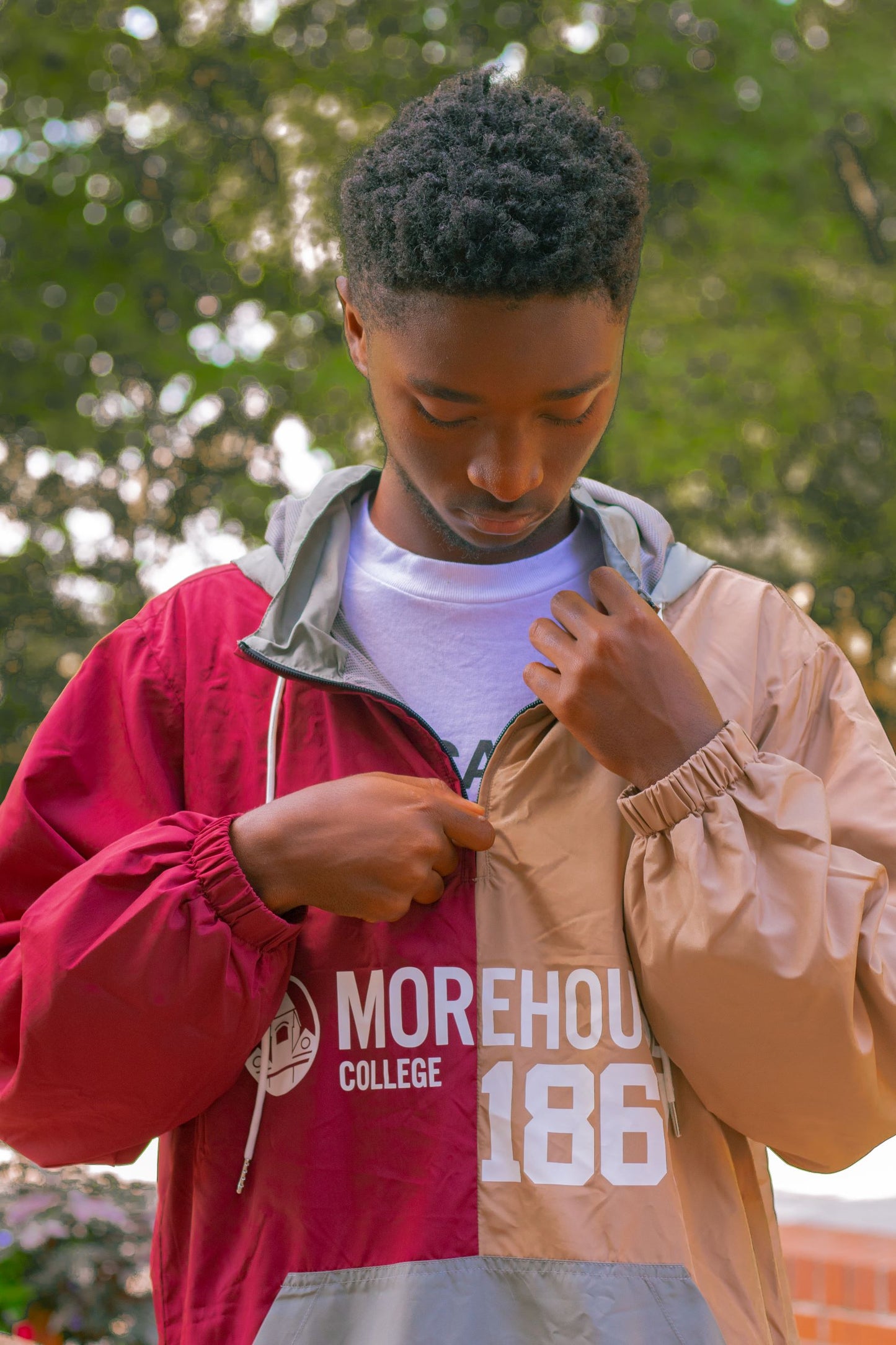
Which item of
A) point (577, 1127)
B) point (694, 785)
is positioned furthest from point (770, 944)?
point (577, 1127)

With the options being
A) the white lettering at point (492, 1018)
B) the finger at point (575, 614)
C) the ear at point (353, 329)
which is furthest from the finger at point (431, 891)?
the ear at point (353, 329)

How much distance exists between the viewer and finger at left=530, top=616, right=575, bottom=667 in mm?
1541

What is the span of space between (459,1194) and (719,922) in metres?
0.42

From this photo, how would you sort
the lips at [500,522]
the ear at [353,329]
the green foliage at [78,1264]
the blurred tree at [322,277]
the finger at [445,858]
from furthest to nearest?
the blurred tree at [322,277], the green foliage at [78,1264], the ear at [353,329], the lips at [500,522], the finger at [445,858]

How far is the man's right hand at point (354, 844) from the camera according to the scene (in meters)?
1.44

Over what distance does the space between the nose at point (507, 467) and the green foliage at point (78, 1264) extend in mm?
2700

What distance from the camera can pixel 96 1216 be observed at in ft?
11.4

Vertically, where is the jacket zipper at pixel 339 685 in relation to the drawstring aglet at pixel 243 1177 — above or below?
above

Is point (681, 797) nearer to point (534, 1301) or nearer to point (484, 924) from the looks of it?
point (484, 924)

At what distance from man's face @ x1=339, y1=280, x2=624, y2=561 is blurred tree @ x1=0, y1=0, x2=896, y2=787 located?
159 inches

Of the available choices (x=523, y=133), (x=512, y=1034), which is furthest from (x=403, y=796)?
(x=523, y=133)

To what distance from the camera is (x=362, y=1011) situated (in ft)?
4.94

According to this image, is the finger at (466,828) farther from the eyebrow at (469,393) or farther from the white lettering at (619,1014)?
the eyebrow at (469,393)

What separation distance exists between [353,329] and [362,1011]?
87cm
